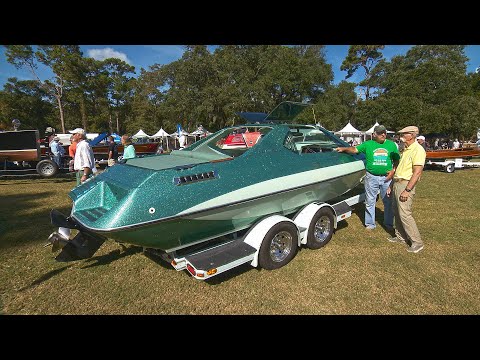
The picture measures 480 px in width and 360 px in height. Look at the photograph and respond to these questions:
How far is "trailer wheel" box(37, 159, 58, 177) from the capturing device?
1051cm

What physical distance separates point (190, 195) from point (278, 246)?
1548 mm

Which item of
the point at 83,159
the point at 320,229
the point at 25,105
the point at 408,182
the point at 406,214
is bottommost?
the point at 320,229

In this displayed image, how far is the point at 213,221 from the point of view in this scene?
304cm

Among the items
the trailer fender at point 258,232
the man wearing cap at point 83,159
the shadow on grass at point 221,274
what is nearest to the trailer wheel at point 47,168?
the man wearing cap at point 83,159

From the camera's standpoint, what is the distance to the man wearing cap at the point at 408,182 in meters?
3.77

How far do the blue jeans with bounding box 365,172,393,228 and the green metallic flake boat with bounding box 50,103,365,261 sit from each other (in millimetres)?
1000

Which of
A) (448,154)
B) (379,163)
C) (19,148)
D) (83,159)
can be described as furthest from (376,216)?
(19,148)

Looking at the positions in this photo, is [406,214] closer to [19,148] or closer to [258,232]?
[258,232]

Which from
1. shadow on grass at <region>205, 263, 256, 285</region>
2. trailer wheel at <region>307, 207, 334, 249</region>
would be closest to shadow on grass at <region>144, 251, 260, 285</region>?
shadow on grass at <region>205, 263, 256, 285</region>

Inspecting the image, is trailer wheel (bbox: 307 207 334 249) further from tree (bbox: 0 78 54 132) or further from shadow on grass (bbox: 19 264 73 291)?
tree (bbox: 0 78 54 132)

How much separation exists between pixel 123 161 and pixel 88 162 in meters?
2.80

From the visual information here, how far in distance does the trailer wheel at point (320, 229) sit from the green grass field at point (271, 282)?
5.6 inches

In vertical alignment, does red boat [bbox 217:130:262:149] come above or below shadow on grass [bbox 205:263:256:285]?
above
